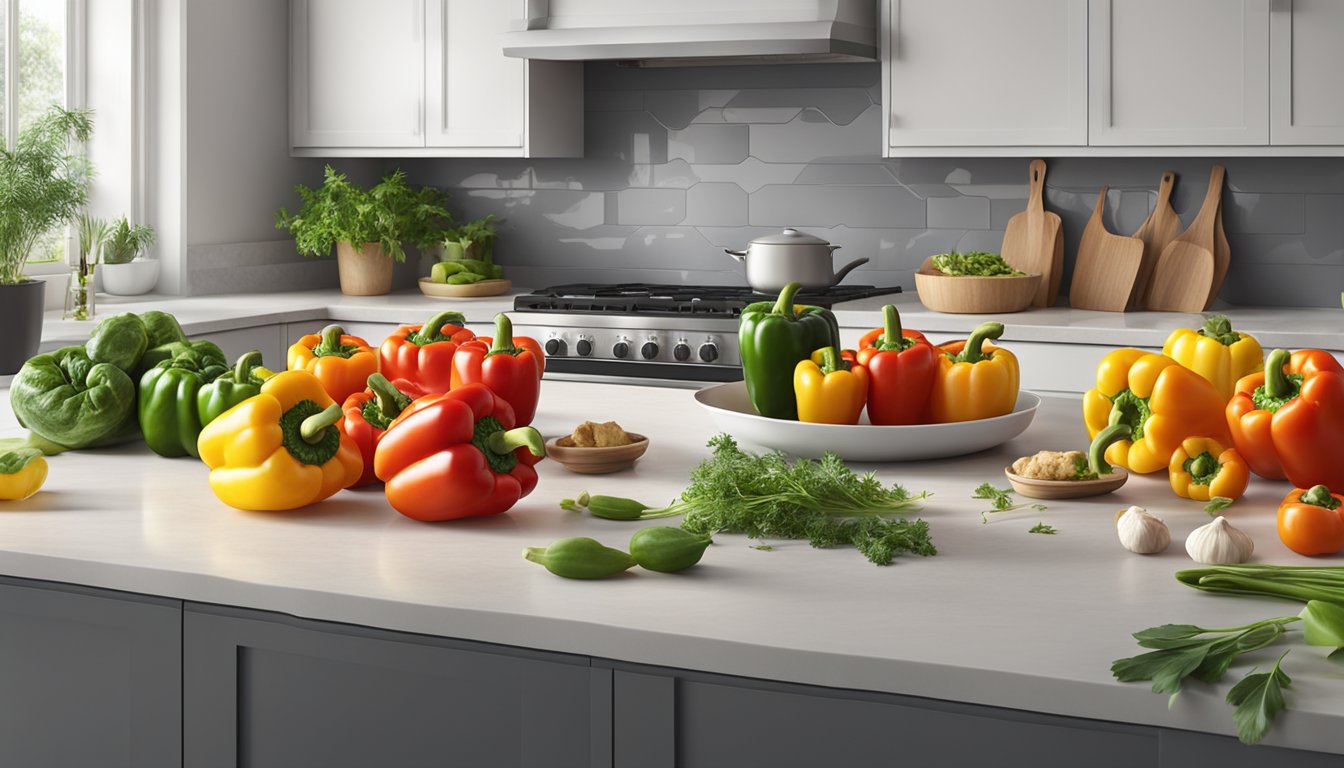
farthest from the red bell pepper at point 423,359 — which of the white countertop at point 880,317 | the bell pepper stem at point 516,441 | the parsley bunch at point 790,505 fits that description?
the white countertop at point 880,317

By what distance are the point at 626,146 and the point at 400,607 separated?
3867mm

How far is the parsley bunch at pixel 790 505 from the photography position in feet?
4.77

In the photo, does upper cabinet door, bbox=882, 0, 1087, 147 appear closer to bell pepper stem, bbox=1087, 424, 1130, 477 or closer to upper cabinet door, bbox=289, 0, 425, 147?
upper cabinet door, bbox=289, 0, 425, 147

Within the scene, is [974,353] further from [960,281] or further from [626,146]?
[626,146]

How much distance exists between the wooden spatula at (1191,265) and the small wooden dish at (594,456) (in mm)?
2752

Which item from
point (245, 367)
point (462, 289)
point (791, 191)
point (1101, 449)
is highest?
point (791, 191)

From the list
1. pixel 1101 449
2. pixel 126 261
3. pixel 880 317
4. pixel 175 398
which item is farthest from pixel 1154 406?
pixel 126 261

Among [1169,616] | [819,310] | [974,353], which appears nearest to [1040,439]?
[974,353]

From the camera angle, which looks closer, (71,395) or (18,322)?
(71,395)

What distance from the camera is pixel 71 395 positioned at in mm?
1892

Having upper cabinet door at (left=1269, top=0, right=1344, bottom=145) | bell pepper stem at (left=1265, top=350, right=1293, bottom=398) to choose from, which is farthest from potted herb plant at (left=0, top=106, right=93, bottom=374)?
upper cabinet door at (left=1269, top=0, right=1344, bottom=145)

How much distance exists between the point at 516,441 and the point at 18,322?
214 centimetres

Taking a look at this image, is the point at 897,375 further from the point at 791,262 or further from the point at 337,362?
the point at 791,262

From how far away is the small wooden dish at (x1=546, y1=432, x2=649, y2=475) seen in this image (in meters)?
1.80
